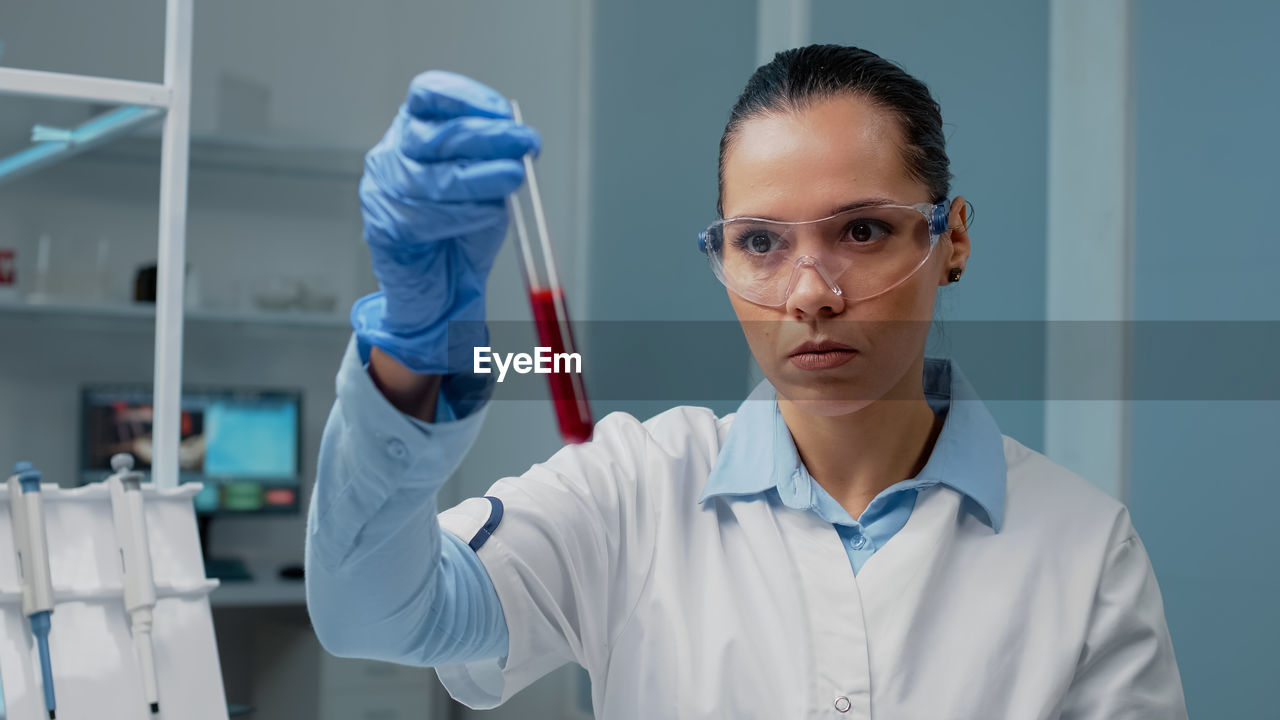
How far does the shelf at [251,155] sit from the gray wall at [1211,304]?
2556 mm

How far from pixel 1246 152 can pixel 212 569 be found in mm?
3064

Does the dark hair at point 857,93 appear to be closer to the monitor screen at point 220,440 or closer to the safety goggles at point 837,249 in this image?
the safety goggles at point 837,249

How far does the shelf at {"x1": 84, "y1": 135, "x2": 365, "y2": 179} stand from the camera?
3689 millimetres

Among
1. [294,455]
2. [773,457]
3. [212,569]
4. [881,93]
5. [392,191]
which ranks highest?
[881,93]

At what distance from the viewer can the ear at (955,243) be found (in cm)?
114

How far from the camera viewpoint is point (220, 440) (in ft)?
12.0

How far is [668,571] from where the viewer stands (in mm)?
1098

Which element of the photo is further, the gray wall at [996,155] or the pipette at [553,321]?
the gray wall at [996,155]

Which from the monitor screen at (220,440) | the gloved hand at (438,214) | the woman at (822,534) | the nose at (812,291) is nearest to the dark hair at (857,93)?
the woman at (822,534)

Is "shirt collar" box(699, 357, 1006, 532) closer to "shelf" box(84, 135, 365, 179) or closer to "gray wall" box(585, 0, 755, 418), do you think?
"gray wall" box(585, 0, 755, 418)

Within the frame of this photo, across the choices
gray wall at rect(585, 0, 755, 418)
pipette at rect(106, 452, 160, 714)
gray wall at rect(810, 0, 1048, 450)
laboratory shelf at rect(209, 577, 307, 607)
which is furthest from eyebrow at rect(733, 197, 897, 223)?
laboratory shelf at rect(209, 577, 307, 607)

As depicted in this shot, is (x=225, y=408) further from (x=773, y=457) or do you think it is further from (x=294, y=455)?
(x=773, y=457)

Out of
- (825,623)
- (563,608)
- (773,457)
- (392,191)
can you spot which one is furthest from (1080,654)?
(392,191)

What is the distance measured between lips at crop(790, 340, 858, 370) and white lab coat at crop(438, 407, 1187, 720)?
18 centimetres
